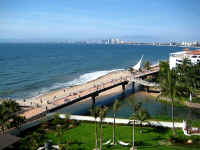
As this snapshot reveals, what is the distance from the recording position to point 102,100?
156 feet

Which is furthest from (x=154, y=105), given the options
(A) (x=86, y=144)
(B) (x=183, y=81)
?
(A) (x=86, y=144)

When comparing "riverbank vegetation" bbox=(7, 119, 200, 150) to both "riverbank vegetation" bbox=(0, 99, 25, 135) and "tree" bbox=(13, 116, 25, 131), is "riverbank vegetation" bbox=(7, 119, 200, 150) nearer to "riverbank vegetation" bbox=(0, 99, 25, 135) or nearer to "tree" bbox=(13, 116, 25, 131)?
"tree" bbox=(13, 116, 25, 131)

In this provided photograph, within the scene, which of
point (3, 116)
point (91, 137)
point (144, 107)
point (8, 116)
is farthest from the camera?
point (144, 107)

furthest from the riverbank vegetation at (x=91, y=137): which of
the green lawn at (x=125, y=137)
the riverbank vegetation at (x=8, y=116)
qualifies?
the riverbank vegetation at (x=8, y=116)

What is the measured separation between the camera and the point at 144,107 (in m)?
40.5

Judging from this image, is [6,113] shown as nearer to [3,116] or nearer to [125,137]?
[3,116]

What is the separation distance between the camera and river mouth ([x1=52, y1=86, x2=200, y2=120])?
35.8 metres

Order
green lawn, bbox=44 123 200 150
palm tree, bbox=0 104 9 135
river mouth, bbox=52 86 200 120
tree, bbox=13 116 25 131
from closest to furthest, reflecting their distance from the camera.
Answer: green lawn, bbox=44 123 200 150
palm tree, bbox=0 104 9 135
tree, bbox=13 116 25 131
river mouth, bbox=52 86 200 120

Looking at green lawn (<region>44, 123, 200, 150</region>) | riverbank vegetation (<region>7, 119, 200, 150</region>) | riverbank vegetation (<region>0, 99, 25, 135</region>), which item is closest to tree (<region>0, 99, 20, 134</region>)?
riverbank vegetation (<region>0, 99, 25, 135</region>)

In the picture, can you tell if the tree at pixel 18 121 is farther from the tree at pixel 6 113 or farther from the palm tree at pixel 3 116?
the palm tree at pixel 3 116

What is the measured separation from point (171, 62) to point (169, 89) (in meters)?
37.5

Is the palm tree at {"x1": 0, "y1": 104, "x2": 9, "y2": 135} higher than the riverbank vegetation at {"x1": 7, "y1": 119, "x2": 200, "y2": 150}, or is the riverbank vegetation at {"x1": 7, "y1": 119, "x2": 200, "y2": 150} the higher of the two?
the palm tree at {"x1": 0, "y1": 104, "x2": 9, "y2": 135}

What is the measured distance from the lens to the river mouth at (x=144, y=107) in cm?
3578

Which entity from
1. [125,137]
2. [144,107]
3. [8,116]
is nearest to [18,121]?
[8,116]
